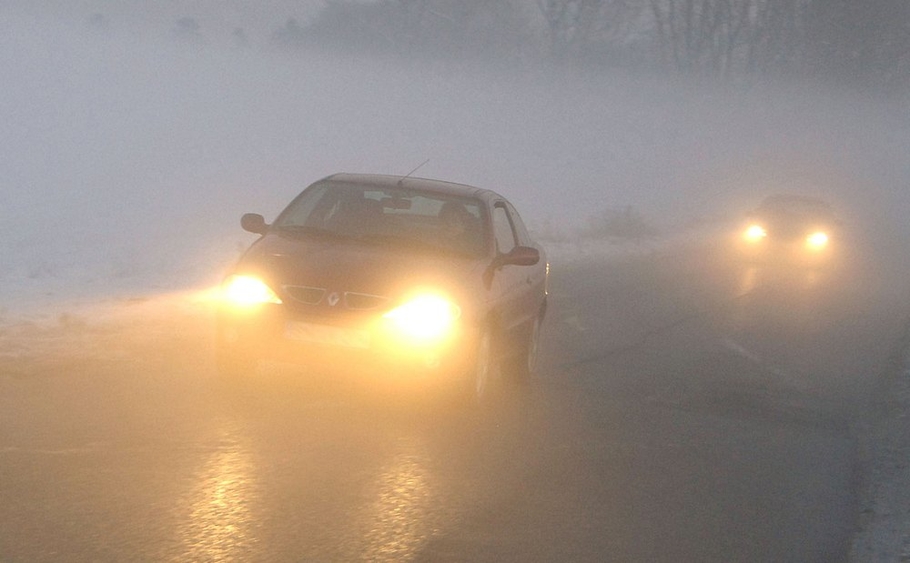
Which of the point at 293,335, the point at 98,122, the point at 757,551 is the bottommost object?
the point at 757,551

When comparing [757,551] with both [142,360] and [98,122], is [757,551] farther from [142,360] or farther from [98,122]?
[98,122]

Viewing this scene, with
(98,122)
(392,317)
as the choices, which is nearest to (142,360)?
(392,317)

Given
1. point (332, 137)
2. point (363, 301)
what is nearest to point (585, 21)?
point (332, 137)

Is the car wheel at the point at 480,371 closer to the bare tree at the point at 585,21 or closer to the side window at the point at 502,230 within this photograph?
the side window at the point at 502,230

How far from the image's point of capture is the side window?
10.0 metres

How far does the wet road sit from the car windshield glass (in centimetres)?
114

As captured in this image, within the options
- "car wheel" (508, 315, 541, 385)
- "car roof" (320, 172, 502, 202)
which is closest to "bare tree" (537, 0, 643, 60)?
"car wheel" (508, 315, 541, 385)

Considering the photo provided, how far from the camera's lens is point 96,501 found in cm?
606

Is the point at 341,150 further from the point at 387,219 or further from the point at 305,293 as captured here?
the point at 305,293

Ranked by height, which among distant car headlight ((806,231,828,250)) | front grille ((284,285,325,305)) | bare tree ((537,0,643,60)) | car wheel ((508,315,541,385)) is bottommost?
car wheel ((508,315,541,385))

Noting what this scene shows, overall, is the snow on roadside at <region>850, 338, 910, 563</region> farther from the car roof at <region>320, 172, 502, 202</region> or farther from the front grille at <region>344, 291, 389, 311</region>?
the car roof at <region>320, 172, 502, 202</region>

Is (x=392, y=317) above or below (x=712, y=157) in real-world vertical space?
below

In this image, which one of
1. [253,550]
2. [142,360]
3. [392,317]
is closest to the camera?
[253,550]

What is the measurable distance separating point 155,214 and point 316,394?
71.9 feet
